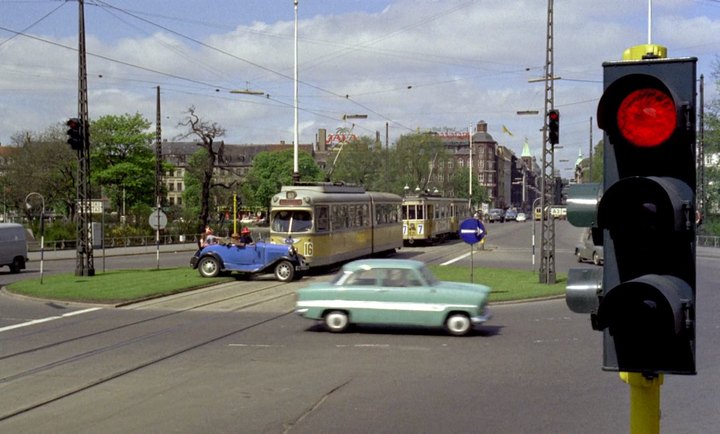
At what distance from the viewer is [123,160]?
91.9 meters

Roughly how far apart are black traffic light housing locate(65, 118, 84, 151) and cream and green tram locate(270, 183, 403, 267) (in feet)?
24.8

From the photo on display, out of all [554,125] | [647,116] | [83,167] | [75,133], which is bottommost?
[647,116]

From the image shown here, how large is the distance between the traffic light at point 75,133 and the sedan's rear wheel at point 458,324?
621 inches

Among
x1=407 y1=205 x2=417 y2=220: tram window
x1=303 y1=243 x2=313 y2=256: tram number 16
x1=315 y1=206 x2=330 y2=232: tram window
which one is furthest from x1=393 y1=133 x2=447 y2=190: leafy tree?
x1=303 y1=243 x2=313 y2=256: tram number 16

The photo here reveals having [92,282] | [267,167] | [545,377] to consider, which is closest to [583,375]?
[545,377]

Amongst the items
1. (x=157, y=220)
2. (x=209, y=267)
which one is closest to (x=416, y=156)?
(x=157, y=220)

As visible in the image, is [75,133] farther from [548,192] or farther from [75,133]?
[548,192]

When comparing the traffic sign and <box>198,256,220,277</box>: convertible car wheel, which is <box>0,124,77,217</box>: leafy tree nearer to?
the traffic sign

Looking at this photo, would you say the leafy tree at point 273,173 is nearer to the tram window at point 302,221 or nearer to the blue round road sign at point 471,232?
the tram window at point 302,221

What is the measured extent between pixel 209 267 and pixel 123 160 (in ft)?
214

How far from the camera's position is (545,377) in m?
12.1

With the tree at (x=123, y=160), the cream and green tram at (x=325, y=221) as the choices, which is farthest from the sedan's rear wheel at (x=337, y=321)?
the tree at (x=123, y=160)

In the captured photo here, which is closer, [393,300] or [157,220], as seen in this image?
[393,300]

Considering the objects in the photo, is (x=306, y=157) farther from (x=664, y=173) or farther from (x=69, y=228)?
(x=664, y=173)
